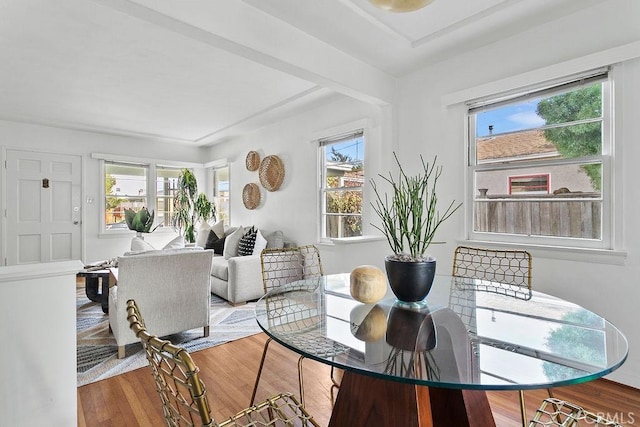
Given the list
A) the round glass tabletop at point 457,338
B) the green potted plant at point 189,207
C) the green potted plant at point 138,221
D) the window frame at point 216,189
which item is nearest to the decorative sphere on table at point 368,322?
the round glass tabletop at point 457,338

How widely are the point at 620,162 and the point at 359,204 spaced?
2333mm

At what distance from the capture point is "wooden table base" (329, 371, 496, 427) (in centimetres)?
107

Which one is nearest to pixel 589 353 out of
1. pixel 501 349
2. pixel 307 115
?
pixel 501 349

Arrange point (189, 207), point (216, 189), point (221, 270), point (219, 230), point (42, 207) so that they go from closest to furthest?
1. point (221, 270)
2. point (42, 207)
3. point (219, 230)
4. point (189, 207)
5. point (216, 189)

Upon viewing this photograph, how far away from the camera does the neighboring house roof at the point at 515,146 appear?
2422mm

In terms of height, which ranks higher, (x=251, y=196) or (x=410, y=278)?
(x=251, y=196)

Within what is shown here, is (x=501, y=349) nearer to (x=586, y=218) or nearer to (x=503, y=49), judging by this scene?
(x=586, y=218)

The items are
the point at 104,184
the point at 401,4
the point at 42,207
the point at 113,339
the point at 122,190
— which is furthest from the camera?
the point at 122,190

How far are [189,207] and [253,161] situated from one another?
6.19 feet

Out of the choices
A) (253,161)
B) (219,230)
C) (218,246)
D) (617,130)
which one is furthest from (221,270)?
(617,130)

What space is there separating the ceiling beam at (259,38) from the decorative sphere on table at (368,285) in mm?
1738

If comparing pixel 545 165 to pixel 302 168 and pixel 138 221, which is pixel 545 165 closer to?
pixel 302 168

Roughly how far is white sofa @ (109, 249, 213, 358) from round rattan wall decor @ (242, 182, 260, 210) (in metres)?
2.68

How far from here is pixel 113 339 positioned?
2838 millimetres
